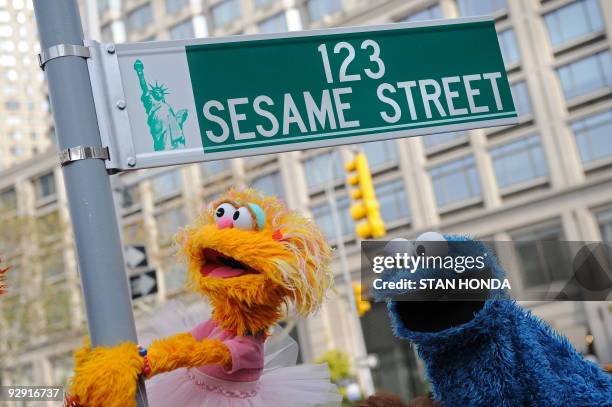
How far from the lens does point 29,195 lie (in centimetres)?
3650

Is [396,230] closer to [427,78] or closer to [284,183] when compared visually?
[284,183]

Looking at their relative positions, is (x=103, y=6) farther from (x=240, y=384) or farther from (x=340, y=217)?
(x=240, y=384)

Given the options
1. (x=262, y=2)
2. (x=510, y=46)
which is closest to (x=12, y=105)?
(x=262, y=2)

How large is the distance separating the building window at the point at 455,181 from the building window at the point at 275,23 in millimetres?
8871

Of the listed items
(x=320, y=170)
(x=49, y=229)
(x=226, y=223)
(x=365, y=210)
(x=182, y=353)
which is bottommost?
(x=182, y=353)

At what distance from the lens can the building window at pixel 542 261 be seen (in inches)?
73.4

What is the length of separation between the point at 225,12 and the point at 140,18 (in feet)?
16.3

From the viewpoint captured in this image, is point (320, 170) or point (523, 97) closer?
point (523, 97)

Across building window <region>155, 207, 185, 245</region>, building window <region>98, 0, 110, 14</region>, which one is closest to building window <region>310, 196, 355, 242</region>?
building window <region>155, 207, 185, 245</region>

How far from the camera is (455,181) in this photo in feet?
85.5

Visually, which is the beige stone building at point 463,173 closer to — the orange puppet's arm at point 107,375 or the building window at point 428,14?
the building window at point 428,14

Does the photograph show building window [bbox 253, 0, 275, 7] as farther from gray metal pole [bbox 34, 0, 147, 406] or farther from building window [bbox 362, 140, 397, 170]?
gray metal pole [bbox 34, 0, 147, 406]

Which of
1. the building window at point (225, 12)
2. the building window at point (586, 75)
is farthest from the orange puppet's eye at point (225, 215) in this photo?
the building window at point (225, 12)

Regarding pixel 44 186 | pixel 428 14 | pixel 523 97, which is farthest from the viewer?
pixel 44 186
